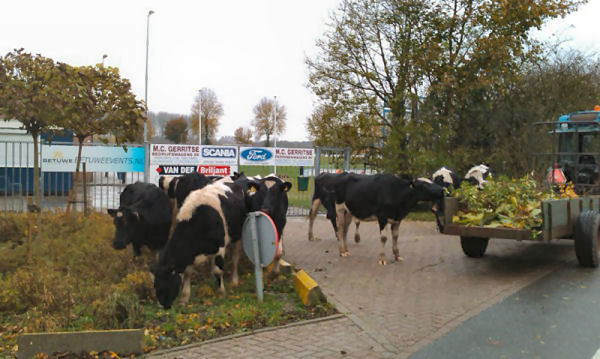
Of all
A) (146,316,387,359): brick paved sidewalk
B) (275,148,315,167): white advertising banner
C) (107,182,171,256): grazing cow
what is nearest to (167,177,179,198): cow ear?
(107,182,171,256): grazing cow

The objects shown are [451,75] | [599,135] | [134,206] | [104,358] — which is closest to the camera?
[104,358]

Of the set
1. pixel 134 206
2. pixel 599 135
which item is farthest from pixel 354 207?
pixel 599 135

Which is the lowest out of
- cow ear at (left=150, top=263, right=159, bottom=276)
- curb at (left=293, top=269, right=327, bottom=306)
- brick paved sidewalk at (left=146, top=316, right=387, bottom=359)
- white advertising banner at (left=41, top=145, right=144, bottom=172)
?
brick paved sidewalk at (left=146, top=316, right=387, bottom=359)

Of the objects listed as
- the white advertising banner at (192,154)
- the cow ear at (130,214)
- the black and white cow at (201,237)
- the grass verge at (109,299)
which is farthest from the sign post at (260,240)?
the white advertising banner at (192,154)

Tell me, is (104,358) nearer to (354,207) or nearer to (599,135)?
(354,207)

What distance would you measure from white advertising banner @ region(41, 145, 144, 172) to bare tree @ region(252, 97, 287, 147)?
145 ft

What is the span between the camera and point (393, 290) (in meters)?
8.82

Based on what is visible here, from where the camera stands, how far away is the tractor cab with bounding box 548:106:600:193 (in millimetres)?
12898

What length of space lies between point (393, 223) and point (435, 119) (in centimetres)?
939

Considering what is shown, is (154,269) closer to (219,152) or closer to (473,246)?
(473,246)

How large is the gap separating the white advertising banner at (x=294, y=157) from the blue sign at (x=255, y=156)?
304mm

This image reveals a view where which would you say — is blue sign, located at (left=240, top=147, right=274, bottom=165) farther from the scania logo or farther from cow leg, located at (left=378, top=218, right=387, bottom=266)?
cow leg, located at (left=378, top=218, right=387, bottom=266)

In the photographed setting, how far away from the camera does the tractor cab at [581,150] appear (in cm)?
1290

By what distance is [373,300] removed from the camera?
8172 millimetres
